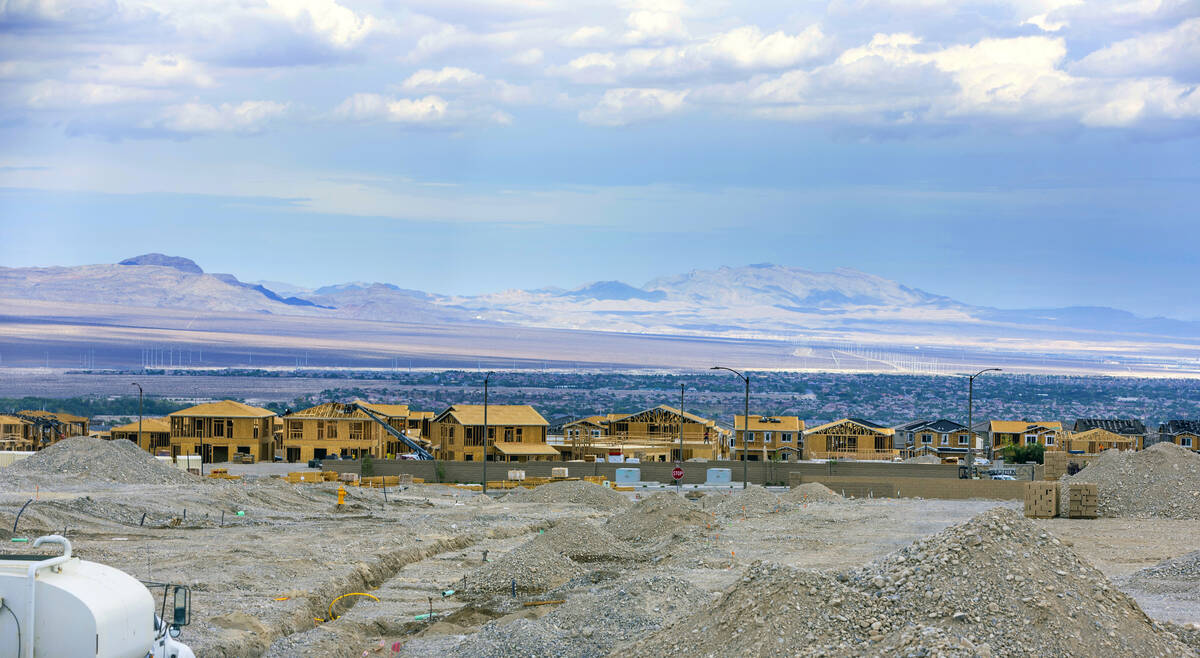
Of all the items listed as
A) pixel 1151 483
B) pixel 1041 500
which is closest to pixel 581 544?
pixel 1041 500

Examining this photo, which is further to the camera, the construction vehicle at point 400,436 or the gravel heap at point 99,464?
the construction vehicle at point 400,436

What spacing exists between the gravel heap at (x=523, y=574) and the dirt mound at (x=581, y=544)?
8.95 feet

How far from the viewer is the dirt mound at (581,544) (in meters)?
45.4

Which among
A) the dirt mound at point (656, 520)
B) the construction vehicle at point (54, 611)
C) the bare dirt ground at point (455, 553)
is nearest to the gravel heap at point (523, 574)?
the bare dirt ground at point (455, 553)

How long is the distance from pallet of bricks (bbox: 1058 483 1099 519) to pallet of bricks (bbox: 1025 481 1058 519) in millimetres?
441

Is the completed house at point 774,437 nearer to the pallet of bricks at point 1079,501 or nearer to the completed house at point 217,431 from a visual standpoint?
the completed house at point 217,431

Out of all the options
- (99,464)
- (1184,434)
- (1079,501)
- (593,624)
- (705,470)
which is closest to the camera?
(593,624)

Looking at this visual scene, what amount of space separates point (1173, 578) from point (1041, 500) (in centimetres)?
2650

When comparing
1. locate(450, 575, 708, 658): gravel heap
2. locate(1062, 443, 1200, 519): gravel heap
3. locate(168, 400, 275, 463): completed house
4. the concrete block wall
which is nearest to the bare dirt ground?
locate(450, 575, 708, 658): gravel heap

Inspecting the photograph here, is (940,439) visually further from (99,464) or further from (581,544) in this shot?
(581,544)

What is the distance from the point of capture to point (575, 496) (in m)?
72.8

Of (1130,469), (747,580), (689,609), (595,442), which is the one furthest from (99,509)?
(595,442)

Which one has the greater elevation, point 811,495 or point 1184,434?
point 1184,434

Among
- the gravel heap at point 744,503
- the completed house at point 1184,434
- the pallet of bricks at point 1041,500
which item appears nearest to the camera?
the pallet of bricks at point 1041,500
